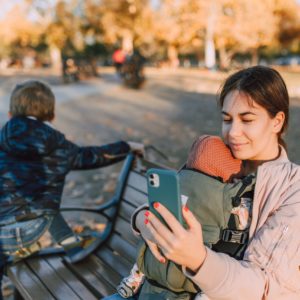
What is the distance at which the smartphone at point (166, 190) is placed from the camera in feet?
4.71

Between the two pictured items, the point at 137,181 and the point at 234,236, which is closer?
the point at 234,236

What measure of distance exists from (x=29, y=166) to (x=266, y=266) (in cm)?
187

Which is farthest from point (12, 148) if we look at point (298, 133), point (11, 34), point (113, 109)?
point (11, 34)

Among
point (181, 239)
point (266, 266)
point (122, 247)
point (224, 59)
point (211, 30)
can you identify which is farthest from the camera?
point (224, 59)

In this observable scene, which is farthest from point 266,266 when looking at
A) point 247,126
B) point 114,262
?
point 114,262

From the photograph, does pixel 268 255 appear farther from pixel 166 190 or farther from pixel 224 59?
pixel 224 59

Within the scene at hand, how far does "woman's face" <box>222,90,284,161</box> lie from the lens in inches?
73.0

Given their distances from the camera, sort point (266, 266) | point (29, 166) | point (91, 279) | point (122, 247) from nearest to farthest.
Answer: point (266, 266)
point (91, 279)
point (29, 166)
point (122, 247)

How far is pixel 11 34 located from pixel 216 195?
1879 inches

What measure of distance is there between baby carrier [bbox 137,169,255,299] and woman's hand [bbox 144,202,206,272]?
0.29 m

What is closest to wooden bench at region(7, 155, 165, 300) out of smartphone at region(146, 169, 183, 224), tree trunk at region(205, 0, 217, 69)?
smartphone at region(146, 169, 183, 224)

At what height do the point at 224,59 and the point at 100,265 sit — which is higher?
the point at 100,265

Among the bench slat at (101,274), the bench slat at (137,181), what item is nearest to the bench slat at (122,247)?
the bench slat at (101,274)

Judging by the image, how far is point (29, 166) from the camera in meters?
3.05
